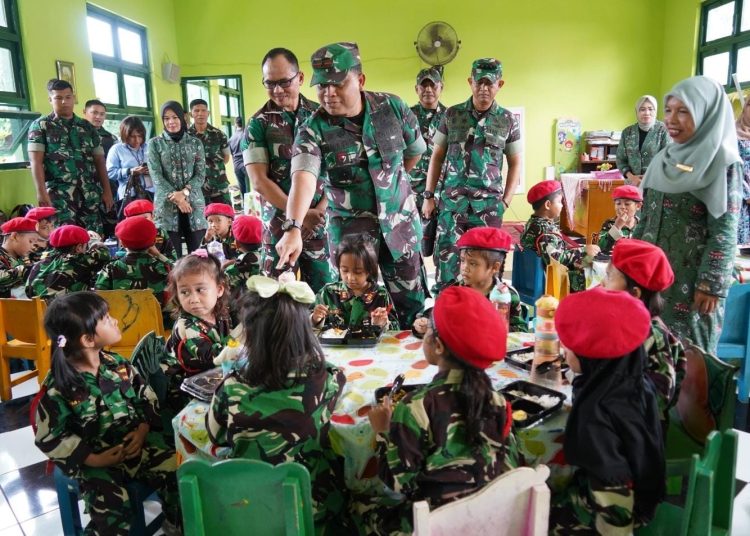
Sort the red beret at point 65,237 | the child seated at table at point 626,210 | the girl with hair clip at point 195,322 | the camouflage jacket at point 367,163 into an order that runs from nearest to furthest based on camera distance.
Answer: the girl with hair clip at point 195,322 → the camouflage jacket at point 367,163 → the red beret at point 65,237 → the child seated at table at point 626,210

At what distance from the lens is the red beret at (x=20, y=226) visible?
10.4 feet

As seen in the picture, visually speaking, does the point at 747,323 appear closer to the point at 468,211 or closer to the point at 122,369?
the point at 468,211

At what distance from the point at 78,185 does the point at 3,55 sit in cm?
150

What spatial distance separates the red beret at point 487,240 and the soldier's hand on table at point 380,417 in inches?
41.6

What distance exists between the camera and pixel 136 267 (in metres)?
2.68

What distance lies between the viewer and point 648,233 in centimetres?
207

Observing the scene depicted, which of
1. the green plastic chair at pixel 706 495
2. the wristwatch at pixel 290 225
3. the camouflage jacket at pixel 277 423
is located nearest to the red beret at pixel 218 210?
the wristwatch at pixel 290 225

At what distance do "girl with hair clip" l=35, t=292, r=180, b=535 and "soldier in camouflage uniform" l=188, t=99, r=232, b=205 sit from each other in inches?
136

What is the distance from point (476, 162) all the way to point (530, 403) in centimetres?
206

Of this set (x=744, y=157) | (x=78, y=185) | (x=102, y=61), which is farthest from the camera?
(x=102, y=61)

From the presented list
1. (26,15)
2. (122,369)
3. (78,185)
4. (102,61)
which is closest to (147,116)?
(102,61)

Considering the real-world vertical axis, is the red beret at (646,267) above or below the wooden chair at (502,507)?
above

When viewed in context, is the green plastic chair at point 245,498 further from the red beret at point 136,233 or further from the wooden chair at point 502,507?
the red beret at point 136,233

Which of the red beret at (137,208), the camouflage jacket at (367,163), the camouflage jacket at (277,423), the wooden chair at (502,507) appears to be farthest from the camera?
the red beret at (137,208)
